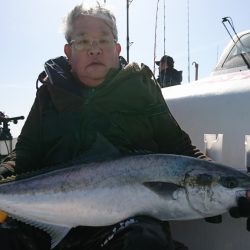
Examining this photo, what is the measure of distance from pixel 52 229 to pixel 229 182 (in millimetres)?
1053

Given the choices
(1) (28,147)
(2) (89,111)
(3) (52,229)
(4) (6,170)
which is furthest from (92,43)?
(3) (52,229)

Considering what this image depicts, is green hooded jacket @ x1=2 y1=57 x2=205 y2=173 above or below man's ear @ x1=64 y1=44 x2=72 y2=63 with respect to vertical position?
below

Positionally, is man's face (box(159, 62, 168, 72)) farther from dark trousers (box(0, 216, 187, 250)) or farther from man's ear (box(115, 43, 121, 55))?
dark trousers (box(0, 216, 187, 250))

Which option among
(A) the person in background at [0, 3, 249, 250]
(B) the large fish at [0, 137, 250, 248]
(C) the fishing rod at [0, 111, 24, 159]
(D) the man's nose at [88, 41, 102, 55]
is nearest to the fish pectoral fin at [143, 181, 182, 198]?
(B) the large fish at [0, 137, 250, 248]

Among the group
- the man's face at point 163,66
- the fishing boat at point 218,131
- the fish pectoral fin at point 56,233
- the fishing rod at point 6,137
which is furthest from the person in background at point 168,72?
the fish pectoral fin at point 56,233

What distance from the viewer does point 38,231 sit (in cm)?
309

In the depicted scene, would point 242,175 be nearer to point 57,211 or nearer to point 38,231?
point 57,211

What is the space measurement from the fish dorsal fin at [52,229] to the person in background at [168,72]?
550 centimetres

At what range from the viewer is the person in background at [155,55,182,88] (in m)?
8.23

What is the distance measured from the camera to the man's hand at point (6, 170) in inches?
129

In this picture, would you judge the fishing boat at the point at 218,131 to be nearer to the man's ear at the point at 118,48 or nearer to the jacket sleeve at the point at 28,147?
the man's ear at the point at 118,48

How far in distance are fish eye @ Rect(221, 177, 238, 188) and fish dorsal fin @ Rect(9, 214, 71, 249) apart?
92cm

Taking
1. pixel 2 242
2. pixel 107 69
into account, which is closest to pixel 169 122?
pixel 107 69

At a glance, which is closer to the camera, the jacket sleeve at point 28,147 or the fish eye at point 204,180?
the fish eye at point 204,180
